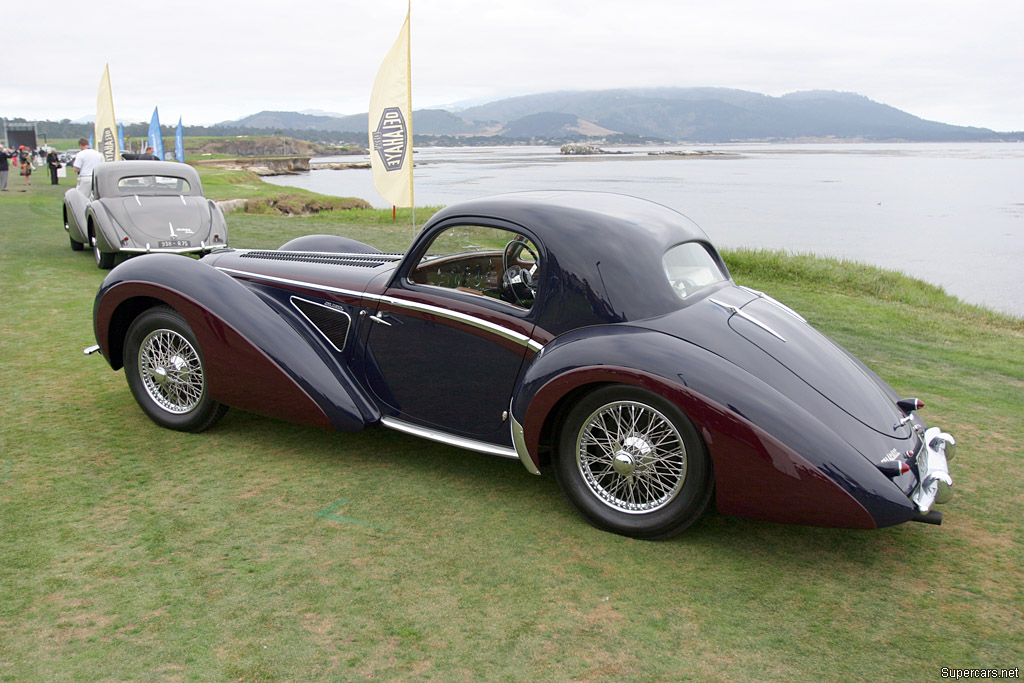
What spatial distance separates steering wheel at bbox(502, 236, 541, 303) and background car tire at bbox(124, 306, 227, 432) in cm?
→ 212

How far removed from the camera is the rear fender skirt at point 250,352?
477 centimetres

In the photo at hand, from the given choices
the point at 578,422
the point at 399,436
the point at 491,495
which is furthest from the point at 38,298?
the point at 578,422

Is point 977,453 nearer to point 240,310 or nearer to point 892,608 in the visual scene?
point 892,608

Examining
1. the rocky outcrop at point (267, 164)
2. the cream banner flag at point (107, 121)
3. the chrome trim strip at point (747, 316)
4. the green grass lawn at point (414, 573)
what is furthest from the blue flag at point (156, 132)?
the rocky outcrop at point (267, 164)

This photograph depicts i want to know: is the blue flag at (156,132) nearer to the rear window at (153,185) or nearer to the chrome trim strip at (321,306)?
the rear window at (153,185)

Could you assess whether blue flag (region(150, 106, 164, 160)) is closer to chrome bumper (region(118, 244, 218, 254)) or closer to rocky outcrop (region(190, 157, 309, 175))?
chrome bumper (region(118, 244, 218, 254))

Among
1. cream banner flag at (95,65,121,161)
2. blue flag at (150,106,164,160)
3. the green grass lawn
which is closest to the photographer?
the green grass lawn

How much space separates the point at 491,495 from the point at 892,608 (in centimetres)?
210

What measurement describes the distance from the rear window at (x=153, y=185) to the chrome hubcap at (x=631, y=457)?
35.1ft

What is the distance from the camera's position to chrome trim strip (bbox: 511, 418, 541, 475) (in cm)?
411

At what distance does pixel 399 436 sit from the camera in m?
5.31

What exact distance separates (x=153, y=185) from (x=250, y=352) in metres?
8.92

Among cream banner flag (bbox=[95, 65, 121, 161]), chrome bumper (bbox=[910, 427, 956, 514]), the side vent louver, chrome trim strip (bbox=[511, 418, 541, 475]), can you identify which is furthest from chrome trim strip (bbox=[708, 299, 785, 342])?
cream banner flag (bbox=[95, 65, 121, 161])

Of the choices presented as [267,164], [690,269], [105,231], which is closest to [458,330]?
[690,269]
